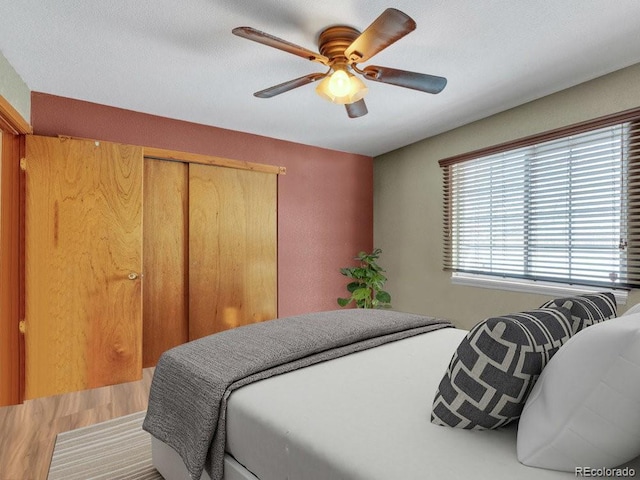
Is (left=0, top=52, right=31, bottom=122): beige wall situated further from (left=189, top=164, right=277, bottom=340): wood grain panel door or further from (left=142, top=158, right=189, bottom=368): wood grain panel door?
(left=189, top=164, right=277, bottom=340): wood grain panel door

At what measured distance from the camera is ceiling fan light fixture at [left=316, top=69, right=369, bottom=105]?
2.10 metres

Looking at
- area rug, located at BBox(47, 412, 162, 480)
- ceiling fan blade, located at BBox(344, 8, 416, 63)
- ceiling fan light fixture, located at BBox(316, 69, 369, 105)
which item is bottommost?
area rug, located at BBox(47, 412, 162, 480)

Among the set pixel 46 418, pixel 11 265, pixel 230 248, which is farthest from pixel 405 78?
pixel 46 418

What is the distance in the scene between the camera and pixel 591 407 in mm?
787

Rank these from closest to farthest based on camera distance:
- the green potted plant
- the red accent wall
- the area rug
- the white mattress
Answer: the white mattress < the area rug < the red accent wall < the green potted plant

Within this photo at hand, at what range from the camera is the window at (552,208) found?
2545 mm

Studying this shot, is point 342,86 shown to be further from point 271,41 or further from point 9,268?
point 9,268

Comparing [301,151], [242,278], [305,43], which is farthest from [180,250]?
[305,43]

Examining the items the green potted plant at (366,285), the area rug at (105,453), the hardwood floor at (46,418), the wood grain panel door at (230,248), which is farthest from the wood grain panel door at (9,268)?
the green potted plant at (366,285)

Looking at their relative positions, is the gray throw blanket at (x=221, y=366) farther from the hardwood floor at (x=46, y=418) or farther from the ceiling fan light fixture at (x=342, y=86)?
the ceiling fan light fixture at (x=342, y=86)

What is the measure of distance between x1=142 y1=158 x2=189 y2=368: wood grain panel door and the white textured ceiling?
23.8 inches

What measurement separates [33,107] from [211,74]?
143 centimetres

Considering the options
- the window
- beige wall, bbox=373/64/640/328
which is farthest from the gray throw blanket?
beige wall, bbox=373/64/640/328

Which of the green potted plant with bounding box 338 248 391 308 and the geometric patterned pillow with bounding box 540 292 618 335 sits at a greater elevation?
the geometric patterned pillow with bounding box 540 292 618 335
